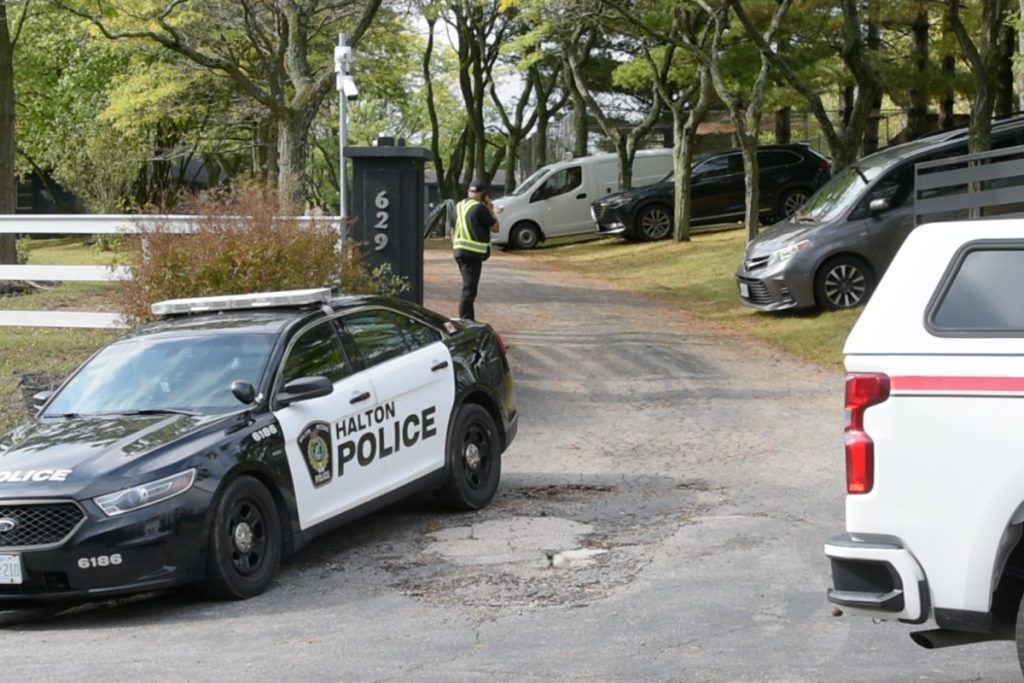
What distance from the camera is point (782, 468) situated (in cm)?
1128

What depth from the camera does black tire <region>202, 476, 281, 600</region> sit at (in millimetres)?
7930

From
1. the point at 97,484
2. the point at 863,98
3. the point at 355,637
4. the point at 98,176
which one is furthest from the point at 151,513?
the point at 98,176

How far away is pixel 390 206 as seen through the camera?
14.6 m

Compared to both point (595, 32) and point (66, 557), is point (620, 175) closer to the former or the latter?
point (595, 32)

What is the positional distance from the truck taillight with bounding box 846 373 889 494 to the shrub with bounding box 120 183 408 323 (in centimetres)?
774

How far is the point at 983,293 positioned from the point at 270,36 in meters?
27.1

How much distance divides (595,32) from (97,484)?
30.2 metres

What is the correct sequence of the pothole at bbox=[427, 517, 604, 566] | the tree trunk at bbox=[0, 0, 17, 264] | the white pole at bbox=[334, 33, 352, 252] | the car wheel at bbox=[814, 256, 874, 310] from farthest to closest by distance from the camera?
the tree trunk at bbox=[0, 0, 17, 264] < the car wheel at bbox=[814, 256, 874, 310] < the white pole at bbox=[334, 33, 352, 252] < the pothole at bbox=[427, 517, 604, 566]

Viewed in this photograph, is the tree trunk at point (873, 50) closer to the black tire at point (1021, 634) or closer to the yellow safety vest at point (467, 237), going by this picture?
the yellow safety vest at point (467, 237)

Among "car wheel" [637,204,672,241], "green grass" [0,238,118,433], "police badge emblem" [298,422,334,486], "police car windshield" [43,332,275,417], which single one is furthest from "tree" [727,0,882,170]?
"police badge emblem" [298,422,334,486]

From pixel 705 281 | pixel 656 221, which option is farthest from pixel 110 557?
pixel 656 221

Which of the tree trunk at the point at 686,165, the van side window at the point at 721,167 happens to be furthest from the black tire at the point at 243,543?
the van side window at the point at 721,167

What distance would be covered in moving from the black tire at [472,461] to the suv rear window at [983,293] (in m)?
5.04

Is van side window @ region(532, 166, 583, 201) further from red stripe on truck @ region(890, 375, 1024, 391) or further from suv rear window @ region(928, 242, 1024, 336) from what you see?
red stripe on truck @ region(890, 375, 1024, 391)
